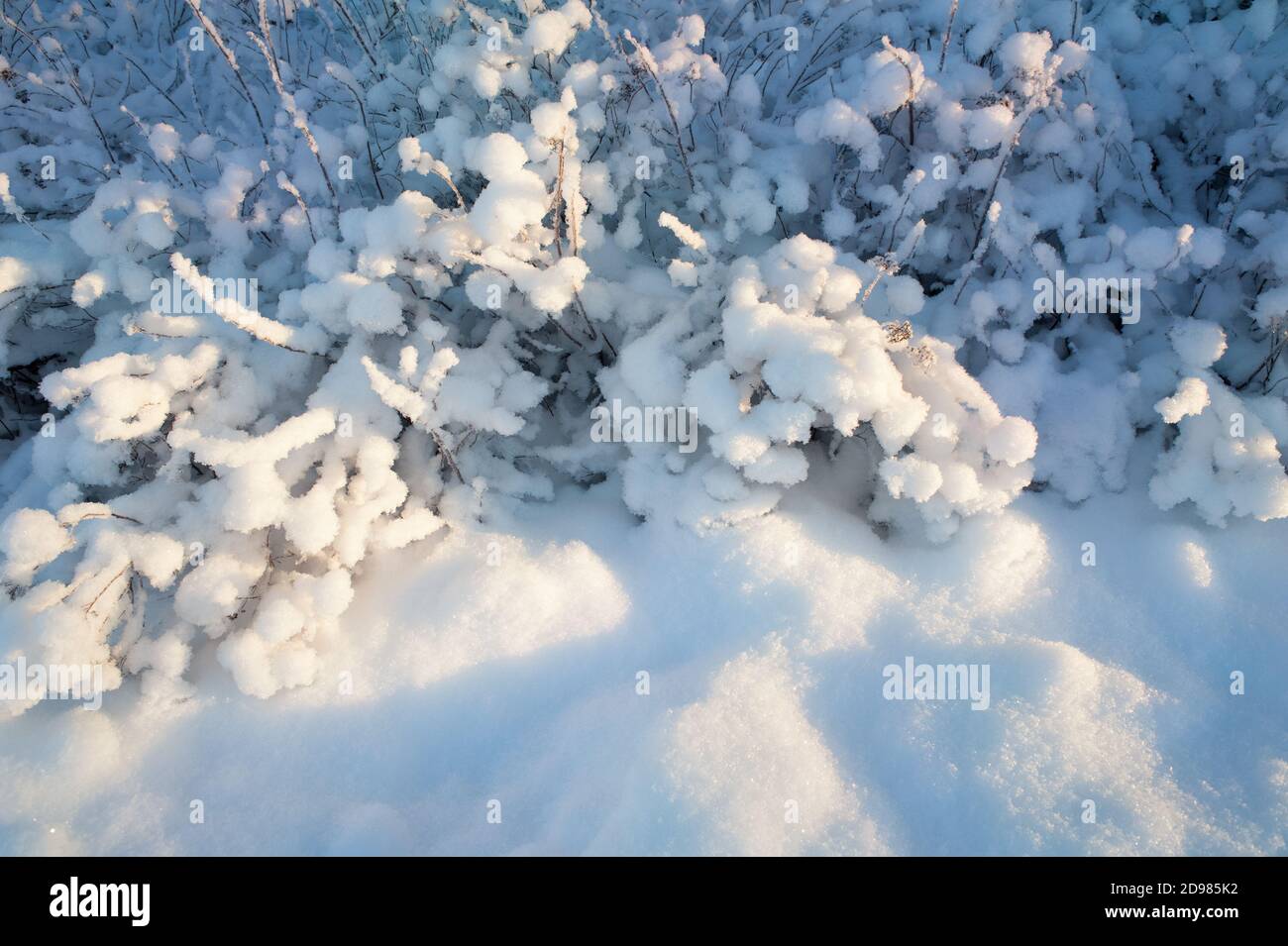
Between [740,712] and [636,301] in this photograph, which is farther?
[636,301]

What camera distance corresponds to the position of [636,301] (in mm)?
2406

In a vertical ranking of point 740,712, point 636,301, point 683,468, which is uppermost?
point 636,301

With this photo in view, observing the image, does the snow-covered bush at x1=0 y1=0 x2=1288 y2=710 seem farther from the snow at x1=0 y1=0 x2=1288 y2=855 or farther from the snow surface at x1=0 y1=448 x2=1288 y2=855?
the snow surface at x1=0 y1=448 x2=1288 y2=855

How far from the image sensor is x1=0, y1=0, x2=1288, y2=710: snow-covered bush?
82.0 inches

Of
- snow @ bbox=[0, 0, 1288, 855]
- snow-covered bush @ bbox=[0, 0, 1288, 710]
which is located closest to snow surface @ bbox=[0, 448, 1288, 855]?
snow @ bbox=[0, 0, 1288, 855]

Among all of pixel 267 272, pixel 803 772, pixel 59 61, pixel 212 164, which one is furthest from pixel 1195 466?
pixel 59 61

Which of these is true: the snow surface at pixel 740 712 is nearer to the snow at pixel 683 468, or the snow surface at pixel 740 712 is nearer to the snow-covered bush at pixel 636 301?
the snow at pixel 683 468

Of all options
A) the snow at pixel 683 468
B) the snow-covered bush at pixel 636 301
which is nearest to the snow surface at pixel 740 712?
the snow at pixel 683 468

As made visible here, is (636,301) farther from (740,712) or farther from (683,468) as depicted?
(740,712)

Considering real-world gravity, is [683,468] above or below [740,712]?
above

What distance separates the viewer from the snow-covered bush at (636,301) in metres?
2.08

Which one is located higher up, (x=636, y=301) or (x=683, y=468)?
(x=636, y=301)

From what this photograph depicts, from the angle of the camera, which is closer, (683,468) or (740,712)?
(740,712)

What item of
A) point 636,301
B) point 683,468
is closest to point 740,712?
point 683,468
